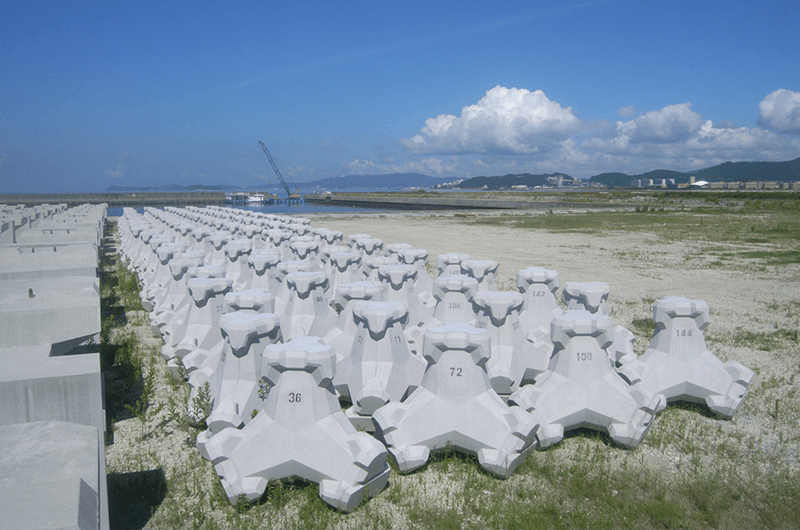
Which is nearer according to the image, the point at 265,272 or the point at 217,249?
the point at 265,272

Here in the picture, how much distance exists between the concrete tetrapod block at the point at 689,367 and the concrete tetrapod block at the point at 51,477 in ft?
18.7

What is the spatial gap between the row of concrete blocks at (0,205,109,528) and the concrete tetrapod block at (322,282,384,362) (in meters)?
2.81

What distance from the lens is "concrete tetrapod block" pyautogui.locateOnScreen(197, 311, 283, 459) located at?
204 inches

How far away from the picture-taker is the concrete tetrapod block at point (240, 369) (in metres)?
5.18

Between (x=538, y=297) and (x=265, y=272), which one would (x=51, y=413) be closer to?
(x=265, y=272)

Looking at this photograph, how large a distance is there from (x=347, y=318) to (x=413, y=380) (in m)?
1.38

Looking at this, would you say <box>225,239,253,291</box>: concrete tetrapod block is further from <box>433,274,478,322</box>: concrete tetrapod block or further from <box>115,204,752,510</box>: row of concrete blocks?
<box>433,274,478,322</box>: concrete tetrapod block

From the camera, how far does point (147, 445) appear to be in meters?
5.49

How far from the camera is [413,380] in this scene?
6211mm

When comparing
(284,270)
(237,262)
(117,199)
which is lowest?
(237,262)

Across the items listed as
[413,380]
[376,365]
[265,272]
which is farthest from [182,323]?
[413,380]

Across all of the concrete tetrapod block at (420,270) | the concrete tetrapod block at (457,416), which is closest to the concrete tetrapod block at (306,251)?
the concrete tetrapod block at (420,270)

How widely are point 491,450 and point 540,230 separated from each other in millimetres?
26527

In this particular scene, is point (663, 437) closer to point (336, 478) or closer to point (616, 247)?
point (336, 478)
